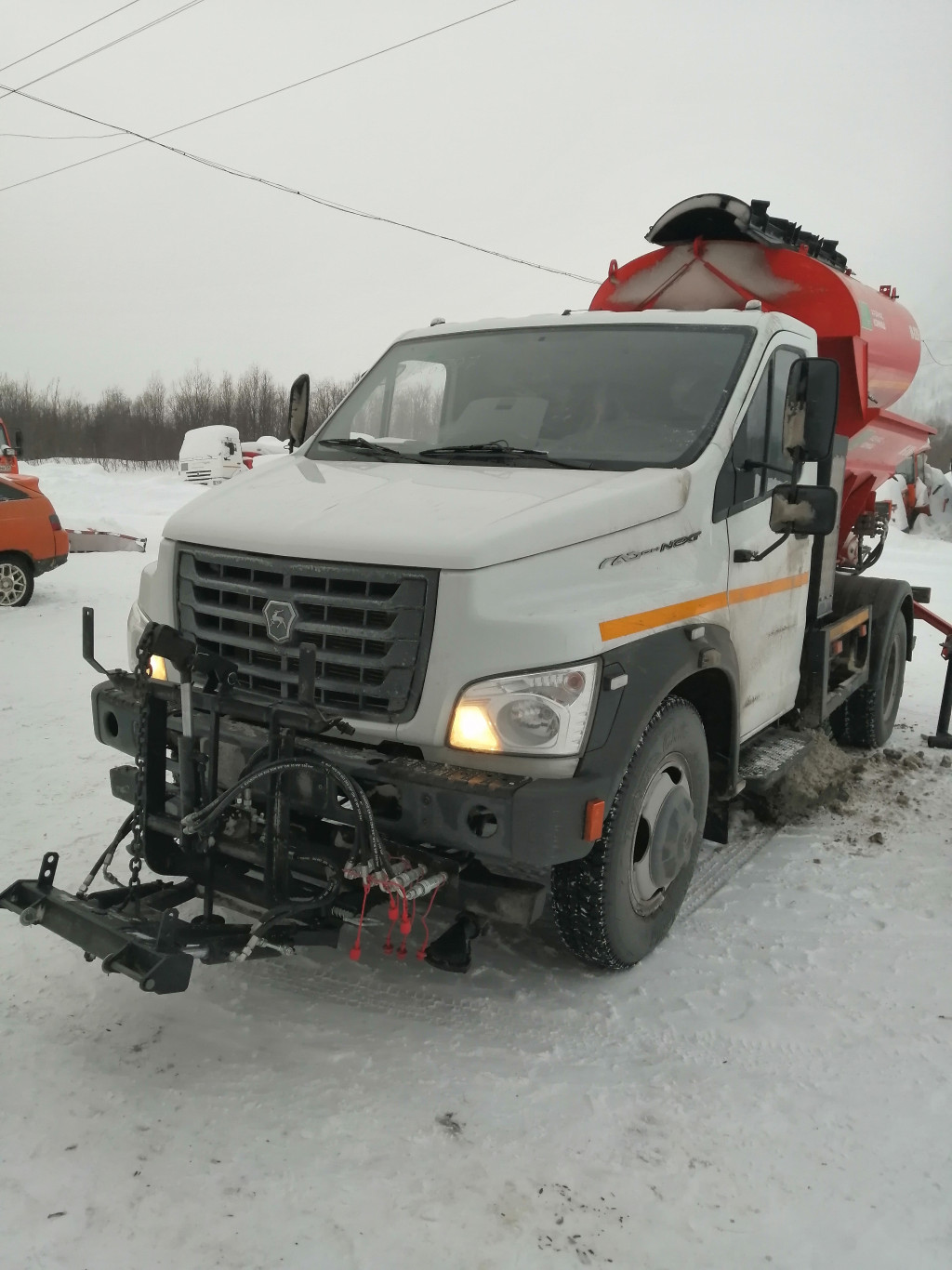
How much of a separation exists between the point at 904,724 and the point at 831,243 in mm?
3600

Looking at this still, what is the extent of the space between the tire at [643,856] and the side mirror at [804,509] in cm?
89

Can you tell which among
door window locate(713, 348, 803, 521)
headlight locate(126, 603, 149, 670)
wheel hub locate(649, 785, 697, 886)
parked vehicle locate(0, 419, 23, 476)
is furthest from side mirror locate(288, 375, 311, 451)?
parked vehicle locate(0, 419, 23, 476)

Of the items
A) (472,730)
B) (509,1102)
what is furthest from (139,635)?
(509,1102)

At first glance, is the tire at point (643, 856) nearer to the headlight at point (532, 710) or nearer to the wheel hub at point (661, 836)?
the wheel hub at point (661, 836)

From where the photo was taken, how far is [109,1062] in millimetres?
3127

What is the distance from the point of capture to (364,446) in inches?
172

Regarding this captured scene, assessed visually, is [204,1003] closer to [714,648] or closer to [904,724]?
[714,648]

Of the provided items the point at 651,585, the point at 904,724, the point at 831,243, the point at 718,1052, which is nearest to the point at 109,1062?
the point at 718,1052

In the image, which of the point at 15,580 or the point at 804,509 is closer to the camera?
the point at 804,509

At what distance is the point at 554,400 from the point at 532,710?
5.69ft

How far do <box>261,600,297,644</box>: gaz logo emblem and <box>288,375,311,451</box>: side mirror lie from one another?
204 cm

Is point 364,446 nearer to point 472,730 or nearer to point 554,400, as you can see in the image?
point 554,400

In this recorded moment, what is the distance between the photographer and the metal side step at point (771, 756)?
14.7 ft

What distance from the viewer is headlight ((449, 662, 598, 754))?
2963mm
